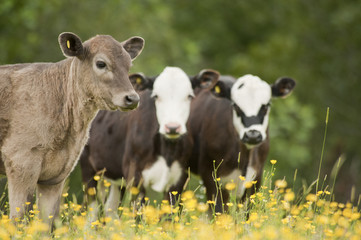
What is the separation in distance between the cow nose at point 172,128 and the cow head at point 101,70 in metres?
1.59

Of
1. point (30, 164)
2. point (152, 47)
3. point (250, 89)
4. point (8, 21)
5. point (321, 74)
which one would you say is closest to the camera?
point (30, 164)

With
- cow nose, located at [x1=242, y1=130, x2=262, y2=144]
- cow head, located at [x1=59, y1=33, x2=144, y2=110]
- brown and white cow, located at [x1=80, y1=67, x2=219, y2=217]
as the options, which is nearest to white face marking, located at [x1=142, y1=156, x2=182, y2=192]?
brown and white cow, located at [x1=80, y1=67, x2=219, y2=217]

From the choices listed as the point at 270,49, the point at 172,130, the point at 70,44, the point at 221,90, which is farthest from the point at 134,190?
the point at 270,49

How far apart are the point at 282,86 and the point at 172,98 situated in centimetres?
160

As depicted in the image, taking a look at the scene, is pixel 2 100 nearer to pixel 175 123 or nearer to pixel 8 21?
pixel 175 123

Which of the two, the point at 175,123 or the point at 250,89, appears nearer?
the point at 175,123

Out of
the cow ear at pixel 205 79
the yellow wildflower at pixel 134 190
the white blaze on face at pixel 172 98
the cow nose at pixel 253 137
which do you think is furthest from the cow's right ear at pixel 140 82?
the yellow wildflower at pixel 134 190

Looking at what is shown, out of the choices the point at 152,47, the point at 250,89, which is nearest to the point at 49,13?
the point at 152,47

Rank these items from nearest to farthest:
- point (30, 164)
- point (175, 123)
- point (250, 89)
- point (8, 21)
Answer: point (30, 164) → point (175, 123) → point (250, 89) → point (8, 21)

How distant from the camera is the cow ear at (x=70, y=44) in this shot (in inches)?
249

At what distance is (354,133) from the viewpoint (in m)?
21.8

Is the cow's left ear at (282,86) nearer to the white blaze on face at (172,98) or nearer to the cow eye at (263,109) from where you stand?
the cow eye at (263,109)

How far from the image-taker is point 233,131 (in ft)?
28.6

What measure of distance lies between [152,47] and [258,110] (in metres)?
8.91
